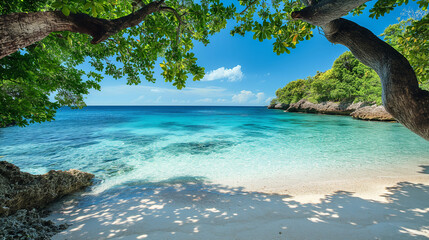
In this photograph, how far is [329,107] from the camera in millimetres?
41156

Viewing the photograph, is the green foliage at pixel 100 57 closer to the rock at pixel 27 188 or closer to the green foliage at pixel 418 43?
the rock at pixel 27 188

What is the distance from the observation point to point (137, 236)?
308 cm

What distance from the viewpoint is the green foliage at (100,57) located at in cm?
304

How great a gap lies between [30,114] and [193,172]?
5778 mm

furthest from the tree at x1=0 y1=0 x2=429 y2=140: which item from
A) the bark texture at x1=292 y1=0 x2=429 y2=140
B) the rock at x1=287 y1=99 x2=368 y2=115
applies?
the rock at x1=287 y1=99 x2=368 y2=115

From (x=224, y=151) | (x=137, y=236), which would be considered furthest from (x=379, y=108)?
(x=137, y=236)

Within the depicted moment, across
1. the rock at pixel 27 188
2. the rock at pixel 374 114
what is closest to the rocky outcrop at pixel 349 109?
the rock at pixel 374 114

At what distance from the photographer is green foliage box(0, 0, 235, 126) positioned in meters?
3.04

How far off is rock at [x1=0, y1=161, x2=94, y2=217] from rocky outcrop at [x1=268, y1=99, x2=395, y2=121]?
37.6 m

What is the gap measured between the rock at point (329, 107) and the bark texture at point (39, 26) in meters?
45.0

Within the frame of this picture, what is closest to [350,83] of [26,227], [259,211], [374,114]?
[374,114]

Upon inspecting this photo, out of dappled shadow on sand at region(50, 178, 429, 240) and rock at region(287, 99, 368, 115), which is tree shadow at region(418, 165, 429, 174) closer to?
dappled shadow on sand at region(50, 178, 429, 240)

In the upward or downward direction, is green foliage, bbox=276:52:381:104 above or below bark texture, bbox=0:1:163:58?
above

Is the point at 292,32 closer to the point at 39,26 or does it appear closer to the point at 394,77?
the point at 394,77
